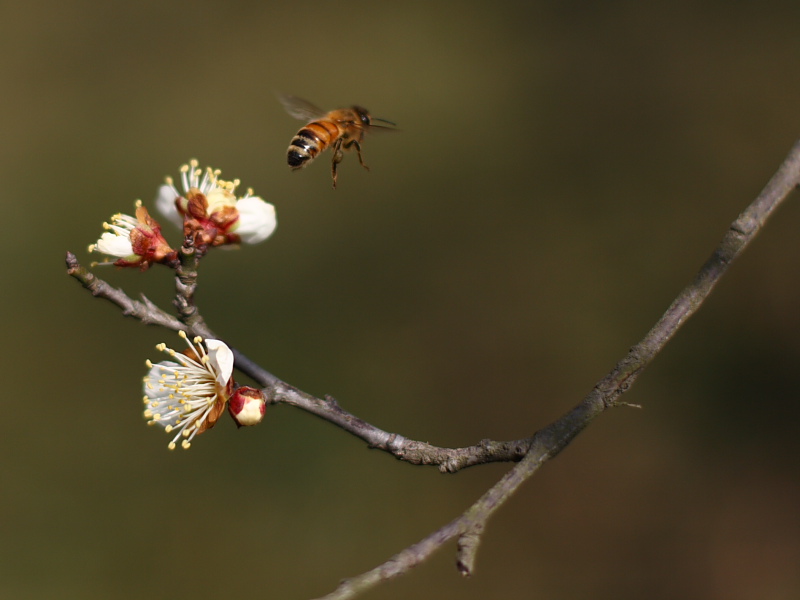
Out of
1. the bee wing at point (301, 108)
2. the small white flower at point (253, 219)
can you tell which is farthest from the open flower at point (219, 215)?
the bee wing at point (301, 108)

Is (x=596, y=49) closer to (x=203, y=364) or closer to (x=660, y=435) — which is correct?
(x=660, y=435)

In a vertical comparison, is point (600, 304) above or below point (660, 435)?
above

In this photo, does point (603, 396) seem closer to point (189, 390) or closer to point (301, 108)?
point (189, 390)

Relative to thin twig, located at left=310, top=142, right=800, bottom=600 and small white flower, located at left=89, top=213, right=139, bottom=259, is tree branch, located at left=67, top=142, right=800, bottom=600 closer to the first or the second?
thin twig, located at left=310, top=142, right=800, bottom=600

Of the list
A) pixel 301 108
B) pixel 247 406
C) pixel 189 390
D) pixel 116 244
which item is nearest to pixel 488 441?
pixel 247 406

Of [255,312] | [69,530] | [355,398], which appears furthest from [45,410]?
[355,398]

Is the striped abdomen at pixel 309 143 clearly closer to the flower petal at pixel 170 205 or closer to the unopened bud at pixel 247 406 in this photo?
the flower petal at pixel 170 205
